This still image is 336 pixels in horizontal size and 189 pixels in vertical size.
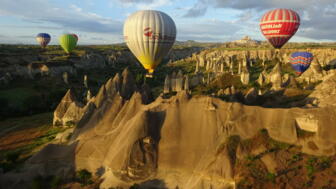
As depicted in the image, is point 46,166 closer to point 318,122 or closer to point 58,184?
point 58,184

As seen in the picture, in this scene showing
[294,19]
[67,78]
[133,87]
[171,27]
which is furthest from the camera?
[67,78]

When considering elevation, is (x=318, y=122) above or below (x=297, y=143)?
above

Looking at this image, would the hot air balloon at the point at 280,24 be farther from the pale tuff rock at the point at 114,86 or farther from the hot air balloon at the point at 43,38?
the hot air balloon at the point at 43,38

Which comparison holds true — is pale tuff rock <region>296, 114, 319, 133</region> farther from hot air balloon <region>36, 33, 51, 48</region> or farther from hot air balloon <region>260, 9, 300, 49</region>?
hot air balloon <region>36, 33, 51, 48</region>

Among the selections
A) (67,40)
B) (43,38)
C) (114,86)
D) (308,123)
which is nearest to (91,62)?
(67,40)

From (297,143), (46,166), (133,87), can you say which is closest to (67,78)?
(133,87)

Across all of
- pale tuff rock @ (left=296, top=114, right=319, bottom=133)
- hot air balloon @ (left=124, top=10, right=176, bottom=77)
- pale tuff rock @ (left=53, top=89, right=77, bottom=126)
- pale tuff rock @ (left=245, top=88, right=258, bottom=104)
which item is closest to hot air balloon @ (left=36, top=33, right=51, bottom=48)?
pale tuff rock @ (left=53, top=89, right=77, bottom=126)

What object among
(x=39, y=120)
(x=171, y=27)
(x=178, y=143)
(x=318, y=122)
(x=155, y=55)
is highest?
(x=171, y=27)
